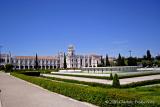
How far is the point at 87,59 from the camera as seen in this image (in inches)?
6147

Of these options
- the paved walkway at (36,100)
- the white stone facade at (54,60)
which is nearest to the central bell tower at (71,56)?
the white stone facade at (54,60)

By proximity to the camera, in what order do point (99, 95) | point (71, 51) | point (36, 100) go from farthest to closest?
point (71, 51) → point (36, 100) → point (99, 95)

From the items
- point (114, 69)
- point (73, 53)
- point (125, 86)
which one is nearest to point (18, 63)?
point (73, 53)

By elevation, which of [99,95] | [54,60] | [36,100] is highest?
[54,60]

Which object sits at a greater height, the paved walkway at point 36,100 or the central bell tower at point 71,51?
the central bell tower at point 71,51

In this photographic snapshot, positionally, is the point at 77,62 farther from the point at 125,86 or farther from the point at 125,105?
the point at 125,105

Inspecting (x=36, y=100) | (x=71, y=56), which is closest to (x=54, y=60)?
(x=71, y=56)

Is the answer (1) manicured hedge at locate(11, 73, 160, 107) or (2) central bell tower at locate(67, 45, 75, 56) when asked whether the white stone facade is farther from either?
(1) manicured hedge at locate(11, 73, 160, 107)

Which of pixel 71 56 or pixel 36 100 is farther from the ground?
pixel 71 56

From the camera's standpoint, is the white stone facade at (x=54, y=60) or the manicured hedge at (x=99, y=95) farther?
the white stone facade at (x=54, y=60)

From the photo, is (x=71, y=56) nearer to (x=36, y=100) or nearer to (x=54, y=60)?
(x=54, y=60)

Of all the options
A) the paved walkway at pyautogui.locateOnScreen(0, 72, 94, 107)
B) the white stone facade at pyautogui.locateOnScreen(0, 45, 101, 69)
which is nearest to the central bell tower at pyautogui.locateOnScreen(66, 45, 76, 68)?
the white stone facade at pyautogui.locateOnScreen(0, 45, 101, 69)

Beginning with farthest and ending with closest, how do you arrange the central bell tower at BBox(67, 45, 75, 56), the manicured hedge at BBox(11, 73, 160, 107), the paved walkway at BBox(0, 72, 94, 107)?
the central bell tower at BBox(67, 45, 75, 56) → the paved walkway at BBox(0, 72, 94, 107) → the manicured hedge at BBox(11, 73, 160, 107)

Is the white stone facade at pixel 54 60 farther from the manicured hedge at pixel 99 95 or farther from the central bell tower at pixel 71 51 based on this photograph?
the manicured hedge at pixel 99 95
